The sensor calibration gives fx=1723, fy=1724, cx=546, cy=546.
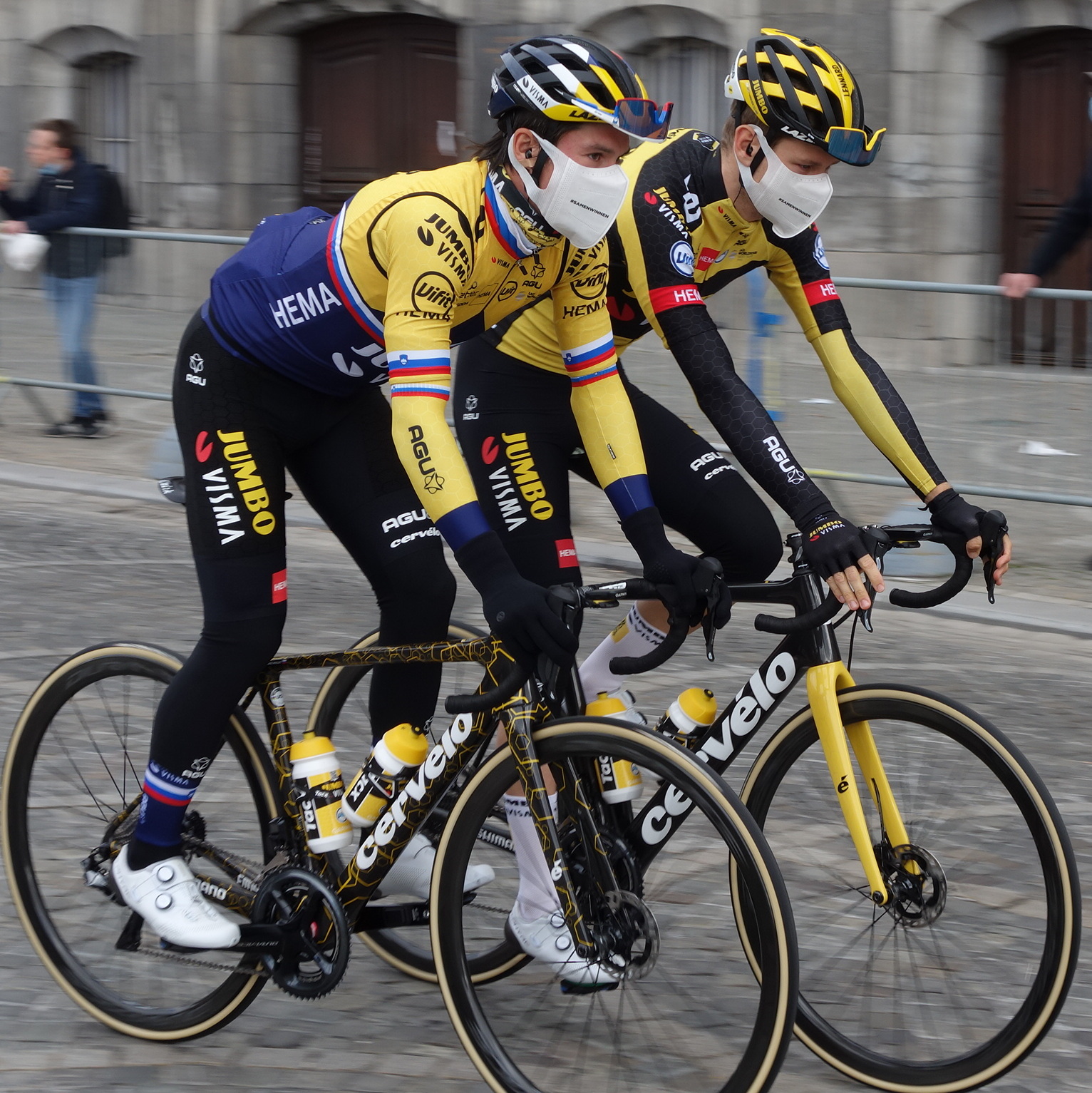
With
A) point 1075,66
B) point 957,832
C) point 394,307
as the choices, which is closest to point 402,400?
point 394,307

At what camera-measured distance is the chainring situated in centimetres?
338

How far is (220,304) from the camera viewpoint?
3.45 metres

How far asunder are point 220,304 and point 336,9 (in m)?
15.1

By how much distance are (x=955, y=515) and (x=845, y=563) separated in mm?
502

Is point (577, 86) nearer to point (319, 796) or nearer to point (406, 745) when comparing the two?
point (406, 745)

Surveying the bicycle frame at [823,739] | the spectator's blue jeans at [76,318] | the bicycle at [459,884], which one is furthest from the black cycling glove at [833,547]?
the spectator's blue jeans at [76,318]

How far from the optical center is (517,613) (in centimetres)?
290

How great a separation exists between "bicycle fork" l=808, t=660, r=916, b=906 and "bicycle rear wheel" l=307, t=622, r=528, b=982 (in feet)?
2.31

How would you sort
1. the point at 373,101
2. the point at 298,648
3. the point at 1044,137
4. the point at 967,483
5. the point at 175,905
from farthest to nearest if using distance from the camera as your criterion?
1. the point at 373,101
2. the point at 1044,137
3. the point at 967,483
4. the point at 298,648
5. the point at 175,905

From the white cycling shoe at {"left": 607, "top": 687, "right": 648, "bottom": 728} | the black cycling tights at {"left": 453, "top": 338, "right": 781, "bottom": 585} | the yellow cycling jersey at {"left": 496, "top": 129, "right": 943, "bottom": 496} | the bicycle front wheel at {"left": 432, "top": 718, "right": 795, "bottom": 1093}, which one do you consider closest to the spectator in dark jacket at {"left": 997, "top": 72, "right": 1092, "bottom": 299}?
the yellow cycling jersey at {"left": 496, "top": 129, "right": 943, "bottom": 496}

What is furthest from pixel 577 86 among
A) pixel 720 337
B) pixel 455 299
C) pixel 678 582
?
pixel 678 582

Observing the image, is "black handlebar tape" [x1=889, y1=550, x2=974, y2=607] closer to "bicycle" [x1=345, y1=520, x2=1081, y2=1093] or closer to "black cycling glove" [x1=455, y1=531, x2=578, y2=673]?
"bicycle" [x1=345, y1=520, x2=1081, y2=1093]

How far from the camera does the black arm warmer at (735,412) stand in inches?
133

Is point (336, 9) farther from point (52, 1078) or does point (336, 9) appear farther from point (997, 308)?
point (52, 1078)
